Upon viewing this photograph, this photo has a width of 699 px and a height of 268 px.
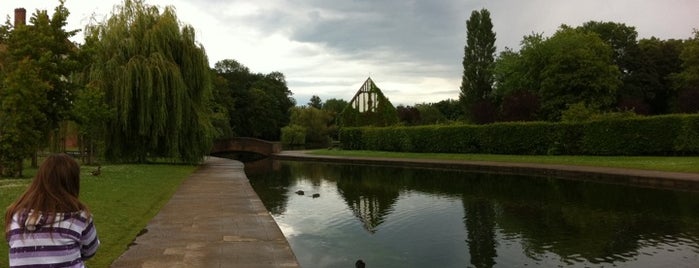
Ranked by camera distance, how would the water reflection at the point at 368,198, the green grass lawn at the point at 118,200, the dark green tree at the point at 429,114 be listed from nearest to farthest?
the green grass lawn at the point at 118,200, the water reflection at the point at 368,198, the dark green tree at the point at 429,114

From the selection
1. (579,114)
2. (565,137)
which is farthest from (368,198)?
(579,114)

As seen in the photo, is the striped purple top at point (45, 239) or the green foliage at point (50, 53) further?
the green foliage at point (50, 53)

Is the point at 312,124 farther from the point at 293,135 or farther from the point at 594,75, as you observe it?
the point at 594,75

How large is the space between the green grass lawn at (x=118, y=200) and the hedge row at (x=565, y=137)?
64.8 ft

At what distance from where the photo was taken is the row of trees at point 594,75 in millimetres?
41656

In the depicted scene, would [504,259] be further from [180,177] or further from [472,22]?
[472,22]

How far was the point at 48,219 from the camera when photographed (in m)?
2.68

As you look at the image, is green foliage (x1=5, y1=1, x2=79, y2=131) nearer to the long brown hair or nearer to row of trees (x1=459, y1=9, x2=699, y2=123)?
the long brown hair

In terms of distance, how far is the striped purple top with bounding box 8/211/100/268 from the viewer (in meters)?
2.69

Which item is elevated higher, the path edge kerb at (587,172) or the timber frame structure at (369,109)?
the timber frame structure at (369,109)

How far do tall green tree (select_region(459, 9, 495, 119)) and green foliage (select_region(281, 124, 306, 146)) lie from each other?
780 inches

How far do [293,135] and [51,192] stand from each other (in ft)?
198

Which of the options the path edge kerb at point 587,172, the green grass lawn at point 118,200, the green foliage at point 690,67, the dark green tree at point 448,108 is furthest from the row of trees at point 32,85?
the dark green tree at point 448,108

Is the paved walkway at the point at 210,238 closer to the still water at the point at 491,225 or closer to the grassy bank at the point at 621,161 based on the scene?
the still water at the point at 491,225
